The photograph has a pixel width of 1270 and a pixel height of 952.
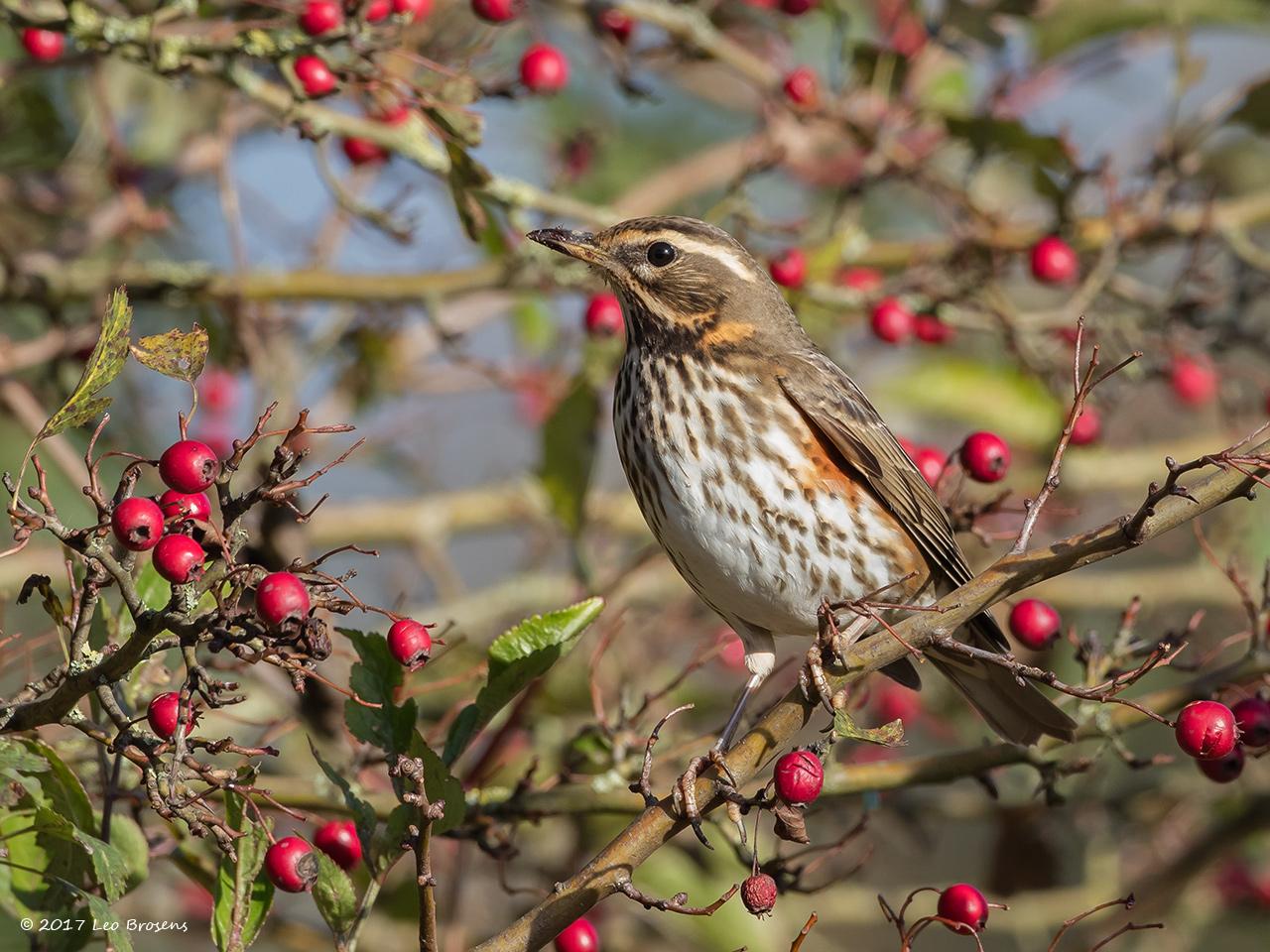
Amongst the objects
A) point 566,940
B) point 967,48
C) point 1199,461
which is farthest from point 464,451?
point 1199,461

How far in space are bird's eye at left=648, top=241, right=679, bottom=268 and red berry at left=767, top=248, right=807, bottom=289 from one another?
453 millimetres

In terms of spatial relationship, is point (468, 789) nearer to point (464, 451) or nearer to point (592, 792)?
point (592, 792)

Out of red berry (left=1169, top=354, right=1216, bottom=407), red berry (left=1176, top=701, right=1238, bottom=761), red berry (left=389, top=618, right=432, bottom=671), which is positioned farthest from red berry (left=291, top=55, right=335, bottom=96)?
red berry (left=1169, top=354, right=1216, bottom=407)

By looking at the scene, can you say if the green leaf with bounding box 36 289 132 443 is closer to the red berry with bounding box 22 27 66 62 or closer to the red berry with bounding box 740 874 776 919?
the red berry with bounding box 740 874 776 919

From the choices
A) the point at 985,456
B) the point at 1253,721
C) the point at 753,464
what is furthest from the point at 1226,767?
the point at 753,464

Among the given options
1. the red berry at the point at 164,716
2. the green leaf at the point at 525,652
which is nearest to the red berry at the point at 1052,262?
the green leaf at the point at 525,652

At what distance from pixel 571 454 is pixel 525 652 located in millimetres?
1509

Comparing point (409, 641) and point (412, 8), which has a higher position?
point (412, 8)

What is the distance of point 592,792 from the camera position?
3.07m

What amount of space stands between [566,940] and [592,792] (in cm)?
34

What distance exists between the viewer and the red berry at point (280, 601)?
194 cm

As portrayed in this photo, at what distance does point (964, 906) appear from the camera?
2.65m

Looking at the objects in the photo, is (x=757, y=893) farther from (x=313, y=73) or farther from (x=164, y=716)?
(x=313, y=73)

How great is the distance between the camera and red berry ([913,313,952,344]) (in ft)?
14.7
